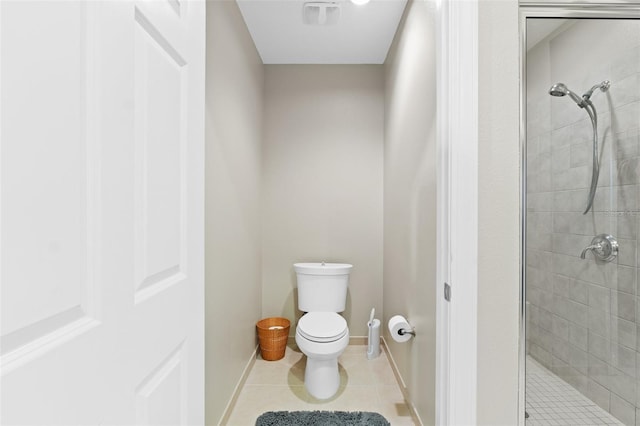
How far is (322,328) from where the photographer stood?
2271 mm

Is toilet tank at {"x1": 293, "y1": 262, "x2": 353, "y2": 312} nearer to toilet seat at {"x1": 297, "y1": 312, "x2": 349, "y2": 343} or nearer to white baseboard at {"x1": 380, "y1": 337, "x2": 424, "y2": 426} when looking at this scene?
toilet seat at {"x1": 297, "y1": 312, "x2": 349, "y2": 343}

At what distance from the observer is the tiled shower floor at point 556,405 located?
1.32 m

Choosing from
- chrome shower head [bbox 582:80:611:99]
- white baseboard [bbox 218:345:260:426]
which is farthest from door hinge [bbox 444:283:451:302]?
white baseboard [bbox 218:345:260:426]

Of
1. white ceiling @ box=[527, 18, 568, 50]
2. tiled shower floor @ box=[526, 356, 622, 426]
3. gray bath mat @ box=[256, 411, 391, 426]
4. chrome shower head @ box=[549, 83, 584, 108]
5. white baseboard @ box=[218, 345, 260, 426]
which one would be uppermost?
white ceiling @ box=[527, 18, 568, 50]

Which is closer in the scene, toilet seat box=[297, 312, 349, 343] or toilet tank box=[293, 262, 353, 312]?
toilet seat box=[297, 312, 349, 343]

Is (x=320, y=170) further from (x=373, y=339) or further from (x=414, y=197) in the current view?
(x=373, y=339)

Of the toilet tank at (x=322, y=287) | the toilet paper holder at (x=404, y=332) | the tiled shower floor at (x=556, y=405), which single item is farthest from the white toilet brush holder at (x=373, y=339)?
the tiled shower floor at (x=556, y=405)

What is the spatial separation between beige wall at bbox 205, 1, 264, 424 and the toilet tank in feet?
1.27

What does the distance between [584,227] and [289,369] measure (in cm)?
204

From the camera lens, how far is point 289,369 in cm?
260

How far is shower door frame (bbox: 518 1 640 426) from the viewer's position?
1.20 meters

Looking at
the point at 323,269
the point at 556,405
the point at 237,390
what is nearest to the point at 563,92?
the point at 556,405

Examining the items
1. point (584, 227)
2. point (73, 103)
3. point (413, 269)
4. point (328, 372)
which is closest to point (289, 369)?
point (328, 372)

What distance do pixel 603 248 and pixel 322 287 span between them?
5.99 feet
